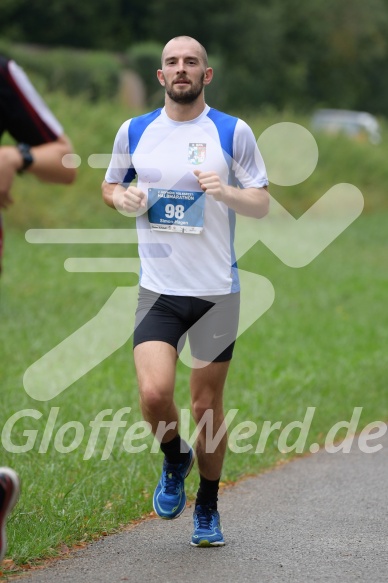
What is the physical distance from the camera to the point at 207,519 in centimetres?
587

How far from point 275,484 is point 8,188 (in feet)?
12.4

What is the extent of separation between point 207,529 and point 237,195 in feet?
5.23

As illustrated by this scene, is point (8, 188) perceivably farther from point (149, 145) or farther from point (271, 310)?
point (271, 310)

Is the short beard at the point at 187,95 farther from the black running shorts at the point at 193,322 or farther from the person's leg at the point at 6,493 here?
the person's leg at the point at 6,493

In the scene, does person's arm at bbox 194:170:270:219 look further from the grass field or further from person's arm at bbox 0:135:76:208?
the grass field

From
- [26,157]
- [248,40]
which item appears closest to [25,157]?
[26,157]

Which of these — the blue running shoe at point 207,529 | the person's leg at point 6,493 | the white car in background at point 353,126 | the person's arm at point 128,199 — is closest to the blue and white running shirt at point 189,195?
the person's arm at point 128,199

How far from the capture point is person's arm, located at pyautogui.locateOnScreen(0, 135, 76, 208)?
14.3ft

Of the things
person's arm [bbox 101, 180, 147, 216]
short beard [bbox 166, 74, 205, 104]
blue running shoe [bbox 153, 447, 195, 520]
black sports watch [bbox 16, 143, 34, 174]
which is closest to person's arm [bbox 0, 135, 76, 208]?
black sports watch [bbox 16, 143, 34, 174]

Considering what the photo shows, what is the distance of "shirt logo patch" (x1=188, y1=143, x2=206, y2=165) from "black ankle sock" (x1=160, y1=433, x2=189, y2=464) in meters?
1.30

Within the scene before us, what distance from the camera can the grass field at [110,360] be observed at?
672 cm

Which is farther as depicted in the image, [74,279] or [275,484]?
[74,279]

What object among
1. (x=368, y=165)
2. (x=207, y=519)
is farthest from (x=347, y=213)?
(x=207, y=519)

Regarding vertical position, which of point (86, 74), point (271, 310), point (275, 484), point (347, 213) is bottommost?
point (275, 484)
